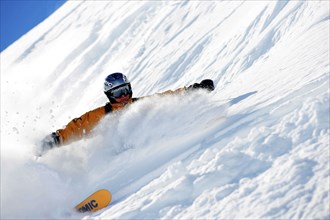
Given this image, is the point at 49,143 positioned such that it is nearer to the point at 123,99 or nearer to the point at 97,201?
the point at 123,99

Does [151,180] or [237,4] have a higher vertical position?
[237,4]

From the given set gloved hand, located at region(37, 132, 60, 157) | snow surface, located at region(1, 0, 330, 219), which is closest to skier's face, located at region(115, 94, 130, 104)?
snow surface, located at region(1, 0, 330, 219)

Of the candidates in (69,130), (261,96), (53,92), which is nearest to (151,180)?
(261,96)

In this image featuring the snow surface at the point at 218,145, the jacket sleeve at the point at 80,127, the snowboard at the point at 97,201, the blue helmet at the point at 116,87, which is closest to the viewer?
the snow surface at the point at 218,145

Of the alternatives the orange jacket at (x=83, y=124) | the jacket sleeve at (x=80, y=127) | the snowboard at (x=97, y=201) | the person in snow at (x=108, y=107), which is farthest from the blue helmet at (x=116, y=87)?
the snowboard at (x=97, y=201)

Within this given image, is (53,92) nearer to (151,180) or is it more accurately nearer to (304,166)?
(151,180)

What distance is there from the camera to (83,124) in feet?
20.0

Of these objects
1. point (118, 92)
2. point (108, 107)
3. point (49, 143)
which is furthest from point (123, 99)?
point (49, 143)

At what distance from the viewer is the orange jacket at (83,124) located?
591cm

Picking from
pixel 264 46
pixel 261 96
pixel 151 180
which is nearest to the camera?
pixel 151 180

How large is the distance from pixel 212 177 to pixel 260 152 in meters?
0.43

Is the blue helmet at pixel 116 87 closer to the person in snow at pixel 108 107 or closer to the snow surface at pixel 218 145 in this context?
the person in snow at pixel 108 107

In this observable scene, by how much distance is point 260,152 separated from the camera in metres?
3.19

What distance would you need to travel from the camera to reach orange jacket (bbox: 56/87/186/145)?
591 cm
